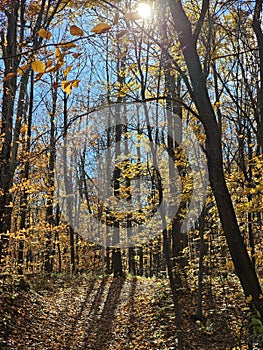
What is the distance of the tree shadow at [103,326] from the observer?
264 inches

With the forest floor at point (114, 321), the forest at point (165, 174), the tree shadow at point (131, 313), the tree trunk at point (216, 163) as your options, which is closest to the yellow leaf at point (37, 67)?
the forest at point (165, 174)

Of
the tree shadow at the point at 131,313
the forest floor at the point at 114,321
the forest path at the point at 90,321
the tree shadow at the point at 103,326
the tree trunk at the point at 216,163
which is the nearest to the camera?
the tree trunk at the point at 216,163

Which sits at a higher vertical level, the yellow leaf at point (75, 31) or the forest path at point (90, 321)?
the yellow leaf at point (75, 31)

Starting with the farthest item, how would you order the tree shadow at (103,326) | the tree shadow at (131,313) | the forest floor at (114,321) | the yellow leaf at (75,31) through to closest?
the tree shadow at (131,313), the tree shadow at (103,326), the forest floor at (114,321), the yellow leaf at (75,31)

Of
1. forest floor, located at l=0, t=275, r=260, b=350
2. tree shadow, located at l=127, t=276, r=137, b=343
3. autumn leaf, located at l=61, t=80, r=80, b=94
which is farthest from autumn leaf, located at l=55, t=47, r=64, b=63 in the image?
tree shadow, located at l=127, t=276, r=137, b=343

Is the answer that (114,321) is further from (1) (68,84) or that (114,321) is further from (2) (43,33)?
(2) (43,33)

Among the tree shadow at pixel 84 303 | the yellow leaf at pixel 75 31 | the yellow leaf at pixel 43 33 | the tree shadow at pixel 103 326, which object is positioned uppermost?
the yellow leaf at pixel 43 33

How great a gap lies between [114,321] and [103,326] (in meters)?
0.47

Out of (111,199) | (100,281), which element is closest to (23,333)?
(100,281)

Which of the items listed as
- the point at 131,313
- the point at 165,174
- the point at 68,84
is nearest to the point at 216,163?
the point at 68,84

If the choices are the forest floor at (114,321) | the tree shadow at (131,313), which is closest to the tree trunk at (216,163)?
the forest floor at (114,321)

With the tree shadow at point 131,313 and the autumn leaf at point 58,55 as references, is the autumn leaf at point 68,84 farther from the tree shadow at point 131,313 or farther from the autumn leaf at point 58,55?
the tree shadow at point 131,313

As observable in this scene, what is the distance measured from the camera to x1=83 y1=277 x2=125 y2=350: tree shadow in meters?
6.70

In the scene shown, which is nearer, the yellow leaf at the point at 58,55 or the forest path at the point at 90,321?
the yellow leaf at the point at 58,55
